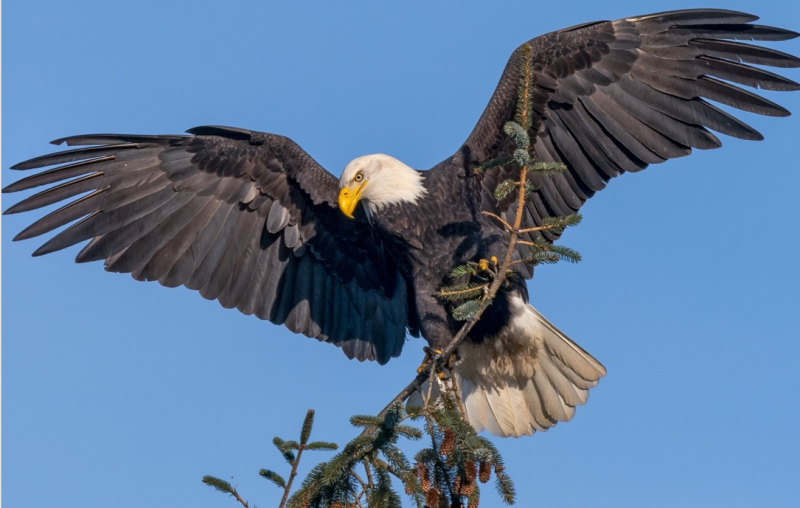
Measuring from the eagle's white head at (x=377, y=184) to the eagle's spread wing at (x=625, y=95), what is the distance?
0.37 metres

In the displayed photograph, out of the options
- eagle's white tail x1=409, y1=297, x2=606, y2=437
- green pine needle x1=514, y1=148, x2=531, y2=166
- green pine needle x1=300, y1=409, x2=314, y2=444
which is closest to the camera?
green pine needle x1=514, y1=148, x2=531, y2=166

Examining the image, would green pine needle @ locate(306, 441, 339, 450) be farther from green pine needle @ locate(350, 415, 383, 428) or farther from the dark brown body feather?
the dark brown body feather

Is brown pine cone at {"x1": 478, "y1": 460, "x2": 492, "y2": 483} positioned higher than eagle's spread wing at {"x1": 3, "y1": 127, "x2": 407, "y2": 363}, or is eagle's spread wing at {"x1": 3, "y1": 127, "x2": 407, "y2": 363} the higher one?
eagle's spread wing at {"x1": 3, "y1": 127, "x2": 407, "y2": 363}

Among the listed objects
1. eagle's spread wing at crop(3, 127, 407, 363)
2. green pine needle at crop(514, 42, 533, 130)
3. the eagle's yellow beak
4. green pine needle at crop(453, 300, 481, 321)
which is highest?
eagle's spread wing at crop(3, 127, 407, 363)

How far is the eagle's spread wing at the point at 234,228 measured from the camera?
561cm

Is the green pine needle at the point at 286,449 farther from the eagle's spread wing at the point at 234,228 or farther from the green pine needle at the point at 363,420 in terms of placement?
the eagle's spread wing at the point at 234,228

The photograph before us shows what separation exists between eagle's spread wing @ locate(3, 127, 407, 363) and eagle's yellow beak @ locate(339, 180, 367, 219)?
1.07 feet

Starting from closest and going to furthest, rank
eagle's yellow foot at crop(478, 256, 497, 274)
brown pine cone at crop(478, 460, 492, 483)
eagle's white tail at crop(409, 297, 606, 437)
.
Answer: brown pine cone at crop(478, 460, 492, 483) < eagle's yellow foot at crop(478, 256, 497, 274) < eagle's white tail at crop(409, 297, 606, 437)

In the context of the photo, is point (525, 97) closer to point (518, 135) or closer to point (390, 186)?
point (518, 135)

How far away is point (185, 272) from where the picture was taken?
5.84 metres

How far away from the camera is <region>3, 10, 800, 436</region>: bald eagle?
528cm

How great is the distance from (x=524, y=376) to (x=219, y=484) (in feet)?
7.52

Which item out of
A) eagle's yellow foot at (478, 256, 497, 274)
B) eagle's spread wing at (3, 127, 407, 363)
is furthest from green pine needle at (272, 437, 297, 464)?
eagle's spread wing at (3, 127, 407, 363)

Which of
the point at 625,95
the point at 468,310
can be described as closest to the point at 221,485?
the point at 468,310
